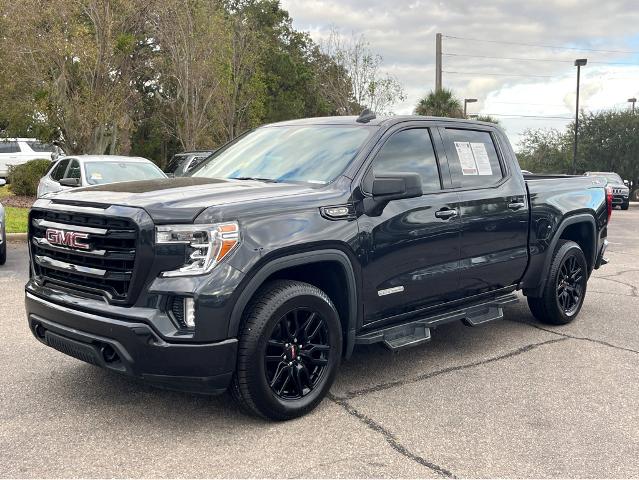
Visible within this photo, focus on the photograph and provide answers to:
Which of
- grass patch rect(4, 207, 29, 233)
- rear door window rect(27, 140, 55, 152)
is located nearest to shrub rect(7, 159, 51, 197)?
grass patch rect(4, 207, 29, 233)

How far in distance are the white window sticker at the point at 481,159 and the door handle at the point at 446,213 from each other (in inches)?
26.3

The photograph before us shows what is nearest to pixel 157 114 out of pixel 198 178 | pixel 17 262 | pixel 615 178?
pixel 615 178

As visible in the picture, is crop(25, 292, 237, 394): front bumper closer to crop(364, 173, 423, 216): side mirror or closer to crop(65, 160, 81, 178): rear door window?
crop(364, 173, 423, 216): side mirror

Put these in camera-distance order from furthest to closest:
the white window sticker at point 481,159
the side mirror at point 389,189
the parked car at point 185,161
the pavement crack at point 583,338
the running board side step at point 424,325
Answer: the parked car at point 185,161 < the pavement crack at point 583,338 < the white window sticker at point 481,159 < the running board side step at point 424,325 < the side mirror at point 389,189

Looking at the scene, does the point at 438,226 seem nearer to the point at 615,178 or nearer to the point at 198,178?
the point at 198,178

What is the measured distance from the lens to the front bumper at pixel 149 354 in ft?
11.3

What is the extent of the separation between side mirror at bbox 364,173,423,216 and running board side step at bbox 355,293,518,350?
846 millimetres

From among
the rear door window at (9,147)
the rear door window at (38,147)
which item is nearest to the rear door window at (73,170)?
the rear door window at (38,147)

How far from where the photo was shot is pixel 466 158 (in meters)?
5.23

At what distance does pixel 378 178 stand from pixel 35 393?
2.68 m

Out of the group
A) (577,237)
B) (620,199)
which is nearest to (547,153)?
(620,199)

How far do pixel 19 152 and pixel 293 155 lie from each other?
2581cm

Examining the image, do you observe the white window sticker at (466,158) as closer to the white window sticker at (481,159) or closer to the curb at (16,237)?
the white window sticker at (481,159)

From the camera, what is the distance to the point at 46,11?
1664cm
